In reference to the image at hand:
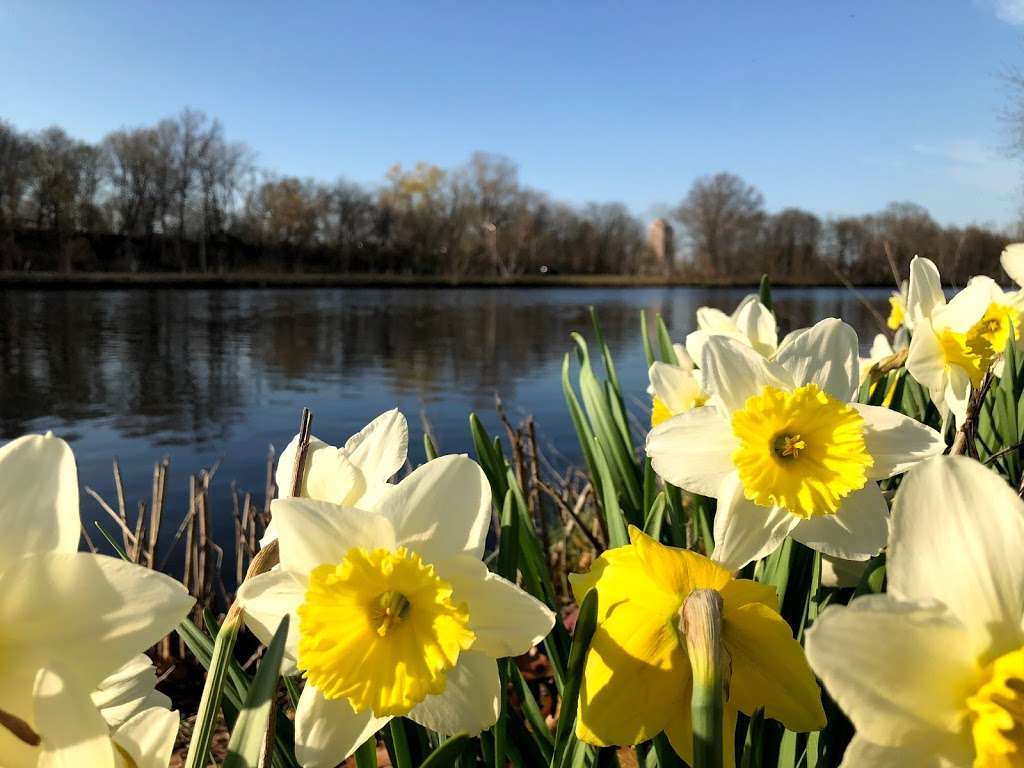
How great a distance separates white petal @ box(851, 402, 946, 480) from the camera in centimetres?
57

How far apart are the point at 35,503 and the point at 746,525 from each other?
1.58ft

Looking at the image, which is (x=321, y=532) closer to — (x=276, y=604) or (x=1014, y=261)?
(x=276, y=604)

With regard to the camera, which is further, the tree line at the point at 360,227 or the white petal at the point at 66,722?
the tree line at the point at 360,227

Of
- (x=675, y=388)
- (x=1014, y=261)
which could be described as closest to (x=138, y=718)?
(x=675, y=388)

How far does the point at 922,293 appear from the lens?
98 centimetres

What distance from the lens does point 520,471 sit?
1.53 m

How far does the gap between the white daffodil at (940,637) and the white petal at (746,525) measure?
210mm

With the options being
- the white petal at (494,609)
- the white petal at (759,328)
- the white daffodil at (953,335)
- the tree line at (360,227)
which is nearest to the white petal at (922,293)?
the white daffodil at (953,335)

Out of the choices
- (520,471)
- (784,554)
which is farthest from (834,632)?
(520,471)

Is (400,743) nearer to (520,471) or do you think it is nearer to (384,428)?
(384,428)

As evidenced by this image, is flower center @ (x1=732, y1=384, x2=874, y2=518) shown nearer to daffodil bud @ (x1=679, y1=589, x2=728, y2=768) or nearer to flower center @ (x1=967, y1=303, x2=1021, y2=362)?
daffodil bud @ (x1=679, y1=589, x2=728, y2=768)

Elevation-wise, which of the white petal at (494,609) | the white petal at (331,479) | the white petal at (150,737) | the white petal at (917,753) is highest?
the white petal at (331,479)

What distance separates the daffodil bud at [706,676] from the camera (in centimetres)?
36

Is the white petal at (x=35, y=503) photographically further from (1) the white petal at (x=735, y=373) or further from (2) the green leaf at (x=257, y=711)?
(1) the white petal at (x=735, y=373)
